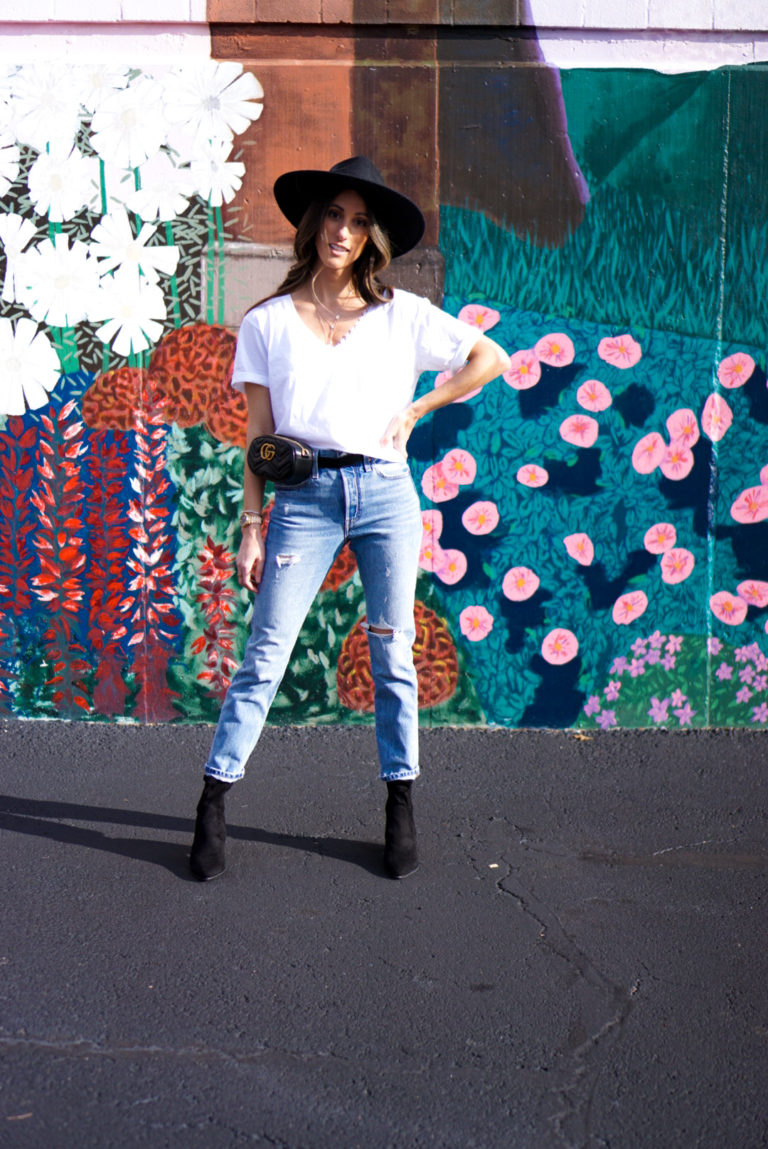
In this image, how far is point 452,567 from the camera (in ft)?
14.7

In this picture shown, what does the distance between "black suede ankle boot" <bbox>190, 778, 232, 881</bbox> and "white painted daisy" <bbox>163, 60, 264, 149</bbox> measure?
241cm

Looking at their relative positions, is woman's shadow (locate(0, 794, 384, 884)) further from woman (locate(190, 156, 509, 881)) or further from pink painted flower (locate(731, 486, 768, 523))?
pink painted flower (locate(731, 486, 768, 523))

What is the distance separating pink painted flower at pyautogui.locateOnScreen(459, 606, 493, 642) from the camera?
4.49 meters

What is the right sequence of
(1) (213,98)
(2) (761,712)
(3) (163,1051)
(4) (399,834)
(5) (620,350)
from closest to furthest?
(3) (163,1051), (4) (399,834), (1) (213,98), (5) (620,350), (2) (761,712)

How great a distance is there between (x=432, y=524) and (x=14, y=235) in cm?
190

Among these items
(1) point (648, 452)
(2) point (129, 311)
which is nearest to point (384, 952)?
(1) point (648, 452)

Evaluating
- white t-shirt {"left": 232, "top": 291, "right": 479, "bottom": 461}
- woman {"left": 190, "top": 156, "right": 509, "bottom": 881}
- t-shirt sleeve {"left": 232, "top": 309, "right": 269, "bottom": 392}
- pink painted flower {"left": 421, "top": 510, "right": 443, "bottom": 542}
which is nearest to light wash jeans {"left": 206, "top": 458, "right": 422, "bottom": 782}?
woman {"left": 190, "top": 156, "right": 509, "bottom": 881}

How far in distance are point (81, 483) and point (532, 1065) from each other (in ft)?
9.28

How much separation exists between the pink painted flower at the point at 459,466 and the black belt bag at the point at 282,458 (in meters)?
1.33

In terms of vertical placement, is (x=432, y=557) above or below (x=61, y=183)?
below

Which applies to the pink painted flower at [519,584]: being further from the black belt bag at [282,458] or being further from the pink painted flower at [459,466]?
the black belt bag at [282,458]

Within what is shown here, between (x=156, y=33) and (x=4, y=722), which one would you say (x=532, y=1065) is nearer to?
(x=4, y=722)

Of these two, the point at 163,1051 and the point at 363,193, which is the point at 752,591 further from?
the point at 163,1051

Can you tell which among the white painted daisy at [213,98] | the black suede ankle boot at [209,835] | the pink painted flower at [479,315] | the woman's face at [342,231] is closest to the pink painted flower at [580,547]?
the pink painted flower at [479,315]
